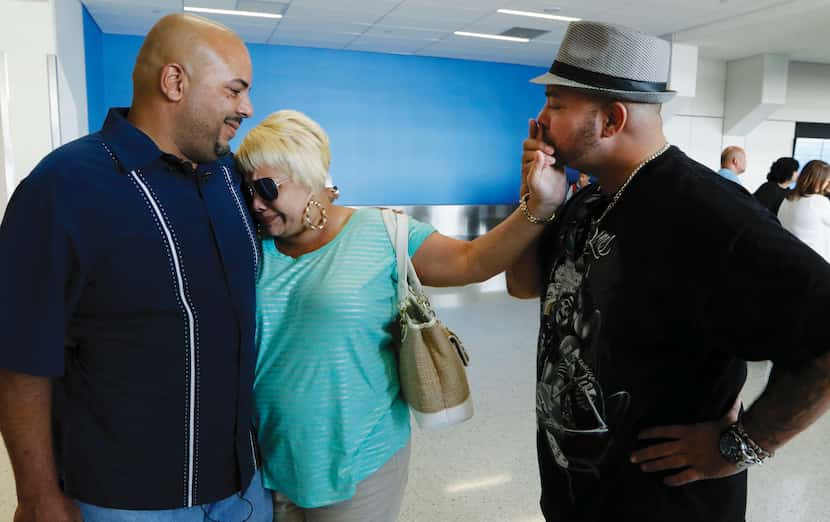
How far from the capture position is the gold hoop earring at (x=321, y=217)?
148 centimetres

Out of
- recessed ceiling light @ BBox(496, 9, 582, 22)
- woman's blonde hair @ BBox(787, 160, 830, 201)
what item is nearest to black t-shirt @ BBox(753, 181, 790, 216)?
woman's blonde hair @ BBox(787, 160, 830, 201)

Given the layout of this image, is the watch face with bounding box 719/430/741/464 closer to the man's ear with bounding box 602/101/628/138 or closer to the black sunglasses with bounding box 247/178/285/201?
the man's ear with bounding box 602/101/628/138

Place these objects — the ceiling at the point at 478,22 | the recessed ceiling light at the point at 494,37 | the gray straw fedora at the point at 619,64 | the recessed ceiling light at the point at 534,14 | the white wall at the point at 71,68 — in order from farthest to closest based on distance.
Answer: the recessed ceiling light at the point at 494,37
the recessed ceiling light at the point at 534,14
the ceiling at the point at 478,22
the white wall at the point at 71,68
the gray straw fedora at the point at 619,64

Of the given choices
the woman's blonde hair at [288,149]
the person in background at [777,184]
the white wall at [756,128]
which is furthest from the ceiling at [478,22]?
the woman's blonde hair at [288,149]

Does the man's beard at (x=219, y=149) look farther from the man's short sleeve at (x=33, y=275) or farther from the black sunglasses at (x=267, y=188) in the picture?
the man's short sleeve at (x=33, y=275)

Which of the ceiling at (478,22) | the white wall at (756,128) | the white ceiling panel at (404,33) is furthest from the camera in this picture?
the white wall at (756,128)

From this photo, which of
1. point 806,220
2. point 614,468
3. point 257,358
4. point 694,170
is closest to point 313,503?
point 257,358

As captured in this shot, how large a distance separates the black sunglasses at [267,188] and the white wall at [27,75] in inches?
185

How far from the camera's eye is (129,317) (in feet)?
3.82

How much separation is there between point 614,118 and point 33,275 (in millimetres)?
1147

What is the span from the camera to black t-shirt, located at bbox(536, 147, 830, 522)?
0.98m

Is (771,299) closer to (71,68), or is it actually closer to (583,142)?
(583,142)

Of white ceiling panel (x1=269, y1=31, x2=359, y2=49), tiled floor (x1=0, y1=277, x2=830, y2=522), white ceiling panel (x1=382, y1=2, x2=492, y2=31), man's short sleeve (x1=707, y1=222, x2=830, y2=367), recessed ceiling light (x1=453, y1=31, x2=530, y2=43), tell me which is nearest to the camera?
man's short sleeve (x1=707, y1=222, x2=830, y2=367)

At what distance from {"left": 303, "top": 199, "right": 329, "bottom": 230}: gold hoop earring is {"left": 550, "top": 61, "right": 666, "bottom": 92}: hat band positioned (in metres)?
0.66
